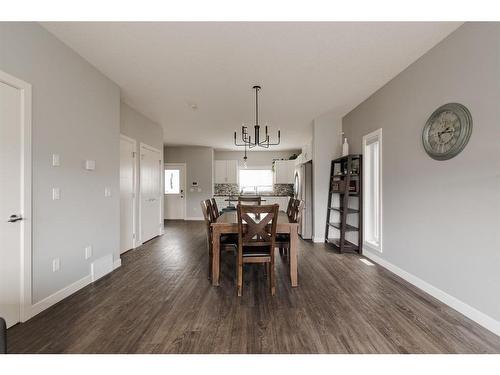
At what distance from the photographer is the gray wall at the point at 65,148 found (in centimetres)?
202

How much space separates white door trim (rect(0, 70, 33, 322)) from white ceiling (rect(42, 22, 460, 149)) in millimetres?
755

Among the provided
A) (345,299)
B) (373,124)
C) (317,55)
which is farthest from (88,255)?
(373,124)

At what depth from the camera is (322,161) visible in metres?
4.73

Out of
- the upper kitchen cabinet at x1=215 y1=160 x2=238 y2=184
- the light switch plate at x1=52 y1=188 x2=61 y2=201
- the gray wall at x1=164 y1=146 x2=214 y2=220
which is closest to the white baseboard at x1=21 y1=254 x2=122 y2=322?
the light switch plate at x1=52 y1=188 x2=61 y2=201

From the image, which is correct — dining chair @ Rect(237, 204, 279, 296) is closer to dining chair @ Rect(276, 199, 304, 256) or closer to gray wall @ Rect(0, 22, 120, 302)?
dining chair @ Rect(276, 199, 304, 256)

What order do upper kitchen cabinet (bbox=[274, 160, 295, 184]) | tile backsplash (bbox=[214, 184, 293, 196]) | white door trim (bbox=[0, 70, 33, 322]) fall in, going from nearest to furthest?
white door trim (bbox=[0, 70, 33, 322])
upper kitchen cabinet (bbox=[274, 160, 295, 184])
tile backsplash (bbox=[214, 184, 293, 196])

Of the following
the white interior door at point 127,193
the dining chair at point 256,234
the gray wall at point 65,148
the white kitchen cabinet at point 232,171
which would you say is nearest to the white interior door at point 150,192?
the white interior door at point 127,193

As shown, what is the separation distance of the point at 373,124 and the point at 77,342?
13.7 ft

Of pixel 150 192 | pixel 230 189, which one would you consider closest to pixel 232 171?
pixel 230 189

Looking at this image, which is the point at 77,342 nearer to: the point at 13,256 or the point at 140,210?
the point at 13,256

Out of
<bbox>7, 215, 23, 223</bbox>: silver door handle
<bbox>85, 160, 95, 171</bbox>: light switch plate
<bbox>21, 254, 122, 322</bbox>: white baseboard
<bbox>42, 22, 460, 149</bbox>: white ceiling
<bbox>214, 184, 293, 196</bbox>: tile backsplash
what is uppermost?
<bbox>42, 22, 460, 149</bbox>: white ceiling

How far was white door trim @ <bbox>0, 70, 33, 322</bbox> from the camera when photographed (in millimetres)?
1911

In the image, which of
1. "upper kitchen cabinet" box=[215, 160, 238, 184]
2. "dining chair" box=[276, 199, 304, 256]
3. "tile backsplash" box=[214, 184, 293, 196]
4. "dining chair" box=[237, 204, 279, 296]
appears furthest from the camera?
"tile backsplash" box=[214, 184, 293, 196]

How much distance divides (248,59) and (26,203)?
8.06 ft
